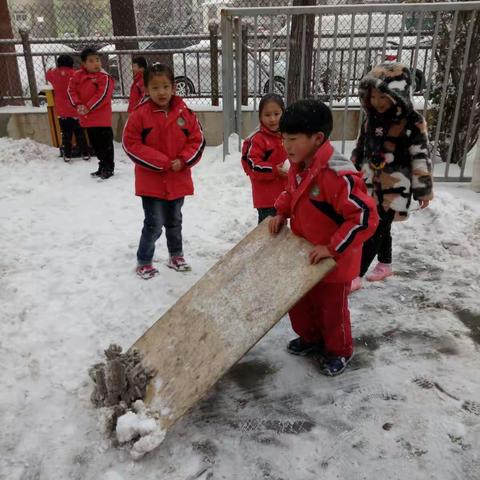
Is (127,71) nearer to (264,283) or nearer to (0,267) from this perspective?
(0,267)

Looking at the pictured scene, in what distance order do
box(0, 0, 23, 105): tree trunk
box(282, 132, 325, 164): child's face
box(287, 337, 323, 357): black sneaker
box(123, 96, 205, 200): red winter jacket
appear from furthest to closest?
box(0, 0, 23, 105): tree trunk < box(123, 96, 205, 200): red winter jacket < box(287, 337, 323, 357): black sneaker < box(282, 132, 325, 164): child's face

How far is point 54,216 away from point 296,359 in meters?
3.29

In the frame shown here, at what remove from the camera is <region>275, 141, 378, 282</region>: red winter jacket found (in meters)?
2.20

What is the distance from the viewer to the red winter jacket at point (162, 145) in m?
3.35

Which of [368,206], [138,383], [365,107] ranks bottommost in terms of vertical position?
[138,383]

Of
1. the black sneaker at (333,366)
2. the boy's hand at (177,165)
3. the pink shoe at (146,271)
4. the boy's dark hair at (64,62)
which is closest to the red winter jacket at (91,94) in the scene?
the boy's dark hair at (64,62)

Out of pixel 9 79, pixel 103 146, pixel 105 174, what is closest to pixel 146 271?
pixel 105 174

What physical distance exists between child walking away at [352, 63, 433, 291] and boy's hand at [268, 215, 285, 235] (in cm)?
100

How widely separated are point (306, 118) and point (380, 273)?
6.03ft

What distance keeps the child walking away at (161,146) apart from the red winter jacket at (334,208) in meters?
1.18

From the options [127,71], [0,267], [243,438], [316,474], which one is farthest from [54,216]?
[127,71]

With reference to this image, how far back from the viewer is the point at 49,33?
930 centimetres

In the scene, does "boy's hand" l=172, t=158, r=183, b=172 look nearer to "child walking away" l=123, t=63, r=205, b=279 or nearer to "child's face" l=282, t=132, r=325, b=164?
"child walking away" l=123, t=63, r=205, b=279

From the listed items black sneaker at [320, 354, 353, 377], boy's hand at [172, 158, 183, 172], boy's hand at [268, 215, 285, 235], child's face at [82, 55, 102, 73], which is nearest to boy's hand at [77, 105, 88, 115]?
child's face at [82, 55, 102, 73]
